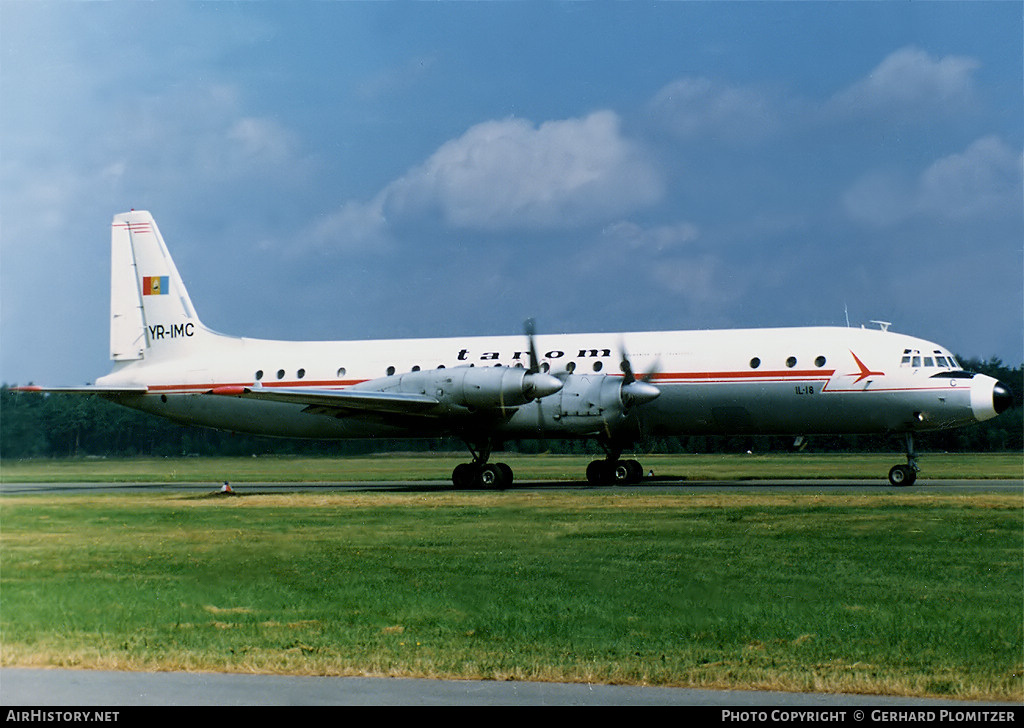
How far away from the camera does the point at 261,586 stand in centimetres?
1202

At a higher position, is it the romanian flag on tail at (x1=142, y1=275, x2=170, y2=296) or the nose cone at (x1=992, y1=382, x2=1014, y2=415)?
the romanian flag on tail at (x1=142, y1=275, x2=170, y2=296)

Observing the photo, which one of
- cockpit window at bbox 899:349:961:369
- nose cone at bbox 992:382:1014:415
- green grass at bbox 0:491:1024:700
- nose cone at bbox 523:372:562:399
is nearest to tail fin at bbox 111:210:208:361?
nose cone at bbox 523:372:562:399

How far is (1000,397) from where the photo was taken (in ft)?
94.3

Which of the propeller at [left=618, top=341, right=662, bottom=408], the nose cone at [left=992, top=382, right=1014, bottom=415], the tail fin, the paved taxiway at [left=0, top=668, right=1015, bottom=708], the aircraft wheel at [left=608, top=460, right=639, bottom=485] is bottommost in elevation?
the paved taxiway at [left=0, top=668, right=1015, bottom=708]

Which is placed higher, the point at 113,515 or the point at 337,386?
the point at 337,386

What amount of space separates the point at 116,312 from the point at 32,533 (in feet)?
77.4

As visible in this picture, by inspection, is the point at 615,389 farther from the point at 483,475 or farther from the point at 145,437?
the point at 145,437

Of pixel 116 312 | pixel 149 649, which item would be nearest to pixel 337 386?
pixel 116 312

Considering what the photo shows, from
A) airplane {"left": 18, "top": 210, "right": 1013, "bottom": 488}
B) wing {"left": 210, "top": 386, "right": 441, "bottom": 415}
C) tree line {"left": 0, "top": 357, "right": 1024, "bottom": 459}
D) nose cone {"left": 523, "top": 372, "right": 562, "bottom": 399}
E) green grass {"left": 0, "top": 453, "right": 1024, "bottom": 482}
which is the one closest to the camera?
tree line {"left": 0, "top": 357, "right": 1024, "bottom": 459}

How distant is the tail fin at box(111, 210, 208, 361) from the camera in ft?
126

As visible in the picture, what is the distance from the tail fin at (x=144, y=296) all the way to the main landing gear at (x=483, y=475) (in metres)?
12.4

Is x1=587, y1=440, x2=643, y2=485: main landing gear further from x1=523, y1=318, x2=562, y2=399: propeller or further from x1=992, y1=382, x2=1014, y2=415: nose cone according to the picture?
x1=992, y1=382, x2=1014, y2=415: nose cone

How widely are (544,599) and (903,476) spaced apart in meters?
20.5
